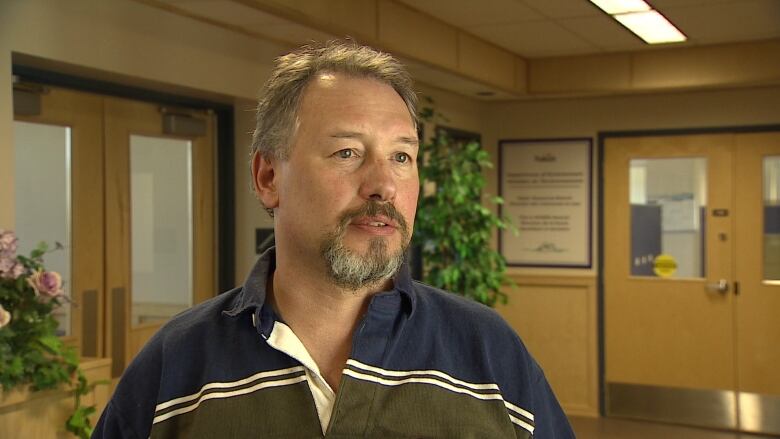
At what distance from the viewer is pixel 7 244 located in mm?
A: 2932

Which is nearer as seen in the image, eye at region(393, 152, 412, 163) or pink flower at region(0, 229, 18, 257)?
eye at region(393, 152, 412, 163)

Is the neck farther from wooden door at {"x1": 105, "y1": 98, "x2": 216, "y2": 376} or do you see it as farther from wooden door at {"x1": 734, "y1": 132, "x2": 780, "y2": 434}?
wooden door at {"x1": 734, "y1": 132, "x2": 780, "y2": 434}

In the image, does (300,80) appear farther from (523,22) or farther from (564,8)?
(523,22)

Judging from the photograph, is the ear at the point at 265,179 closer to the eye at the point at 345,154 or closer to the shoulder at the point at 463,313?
the eye at the point at 345,154

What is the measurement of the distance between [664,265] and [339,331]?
6.16m

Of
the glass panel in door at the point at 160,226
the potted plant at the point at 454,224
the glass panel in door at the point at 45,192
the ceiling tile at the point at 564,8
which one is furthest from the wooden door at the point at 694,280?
the glass panel in door at the point at 45,192

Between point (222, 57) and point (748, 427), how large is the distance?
181 inches

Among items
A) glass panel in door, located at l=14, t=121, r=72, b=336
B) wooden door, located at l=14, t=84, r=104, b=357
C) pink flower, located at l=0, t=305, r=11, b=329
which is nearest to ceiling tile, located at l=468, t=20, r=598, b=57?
wooden door, located at l=14, t=84, r=104, b=357

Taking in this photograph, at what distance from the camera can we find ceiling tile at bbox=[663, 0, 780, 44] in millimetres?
5051

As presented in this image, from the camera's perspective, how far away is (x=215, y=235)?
16.6 feet

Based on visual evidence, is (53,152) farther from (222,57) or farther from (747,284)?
(747,284)

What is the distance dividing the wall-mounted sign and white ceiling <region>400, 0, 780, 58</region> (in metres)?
1.12

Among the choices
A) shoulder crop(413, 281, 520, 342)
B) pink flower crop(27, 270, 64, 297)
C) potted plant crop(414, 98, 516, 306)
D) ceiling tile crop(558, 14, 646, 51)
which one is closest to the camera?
shoulder crop(413, 281, 520, 342)

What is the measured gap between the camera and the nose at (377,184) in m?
1.29
